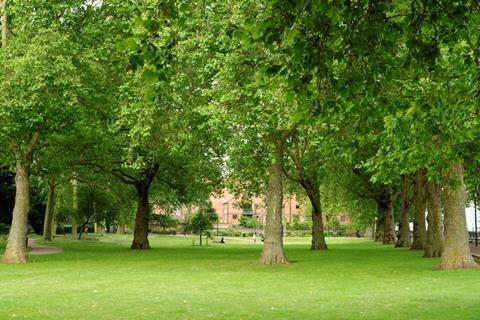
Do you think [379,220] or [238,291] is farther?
[379,220]

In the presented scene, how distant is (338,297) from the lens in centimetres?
1546

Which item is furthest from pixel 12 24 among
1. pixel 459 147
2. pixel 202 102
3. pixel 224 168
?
pixel 459 147

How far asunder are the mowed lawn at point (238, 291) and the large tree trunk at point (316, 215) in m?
15.1

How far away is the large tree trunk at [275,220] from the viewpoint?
90.0 feet

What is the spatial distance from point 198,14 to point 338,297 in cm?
1403

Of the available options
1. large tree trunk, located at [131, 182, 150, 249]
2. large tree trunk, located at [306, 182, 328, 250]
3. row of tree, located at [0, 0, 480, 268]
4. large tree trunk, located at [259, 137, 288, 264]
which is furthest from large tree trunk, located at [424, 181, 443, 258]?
large tree trunk, located at [131, 182, 150, 249]

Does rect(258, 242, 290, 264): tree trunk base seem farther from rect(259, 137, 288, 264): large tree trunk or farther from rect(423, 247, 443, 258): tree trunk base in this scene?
rect(423, 247, 443, 258): tree trunk base

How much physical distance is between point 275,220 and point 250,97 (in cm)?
664

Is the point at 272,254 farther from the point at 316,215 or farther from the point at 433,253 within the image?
the point at 316,215

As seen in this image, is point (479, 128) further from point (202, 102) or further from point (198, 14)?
point (202, 102)

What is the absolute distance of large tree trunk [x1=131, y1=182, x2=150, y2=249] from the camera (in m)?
44.3

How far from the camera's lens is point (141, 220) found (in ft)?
148

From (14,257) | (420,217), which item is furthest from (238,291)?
(420,217)

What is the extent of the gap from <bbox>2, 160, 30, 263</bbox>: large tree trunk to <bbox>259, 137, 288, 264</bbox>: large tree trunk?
11.6 metres
